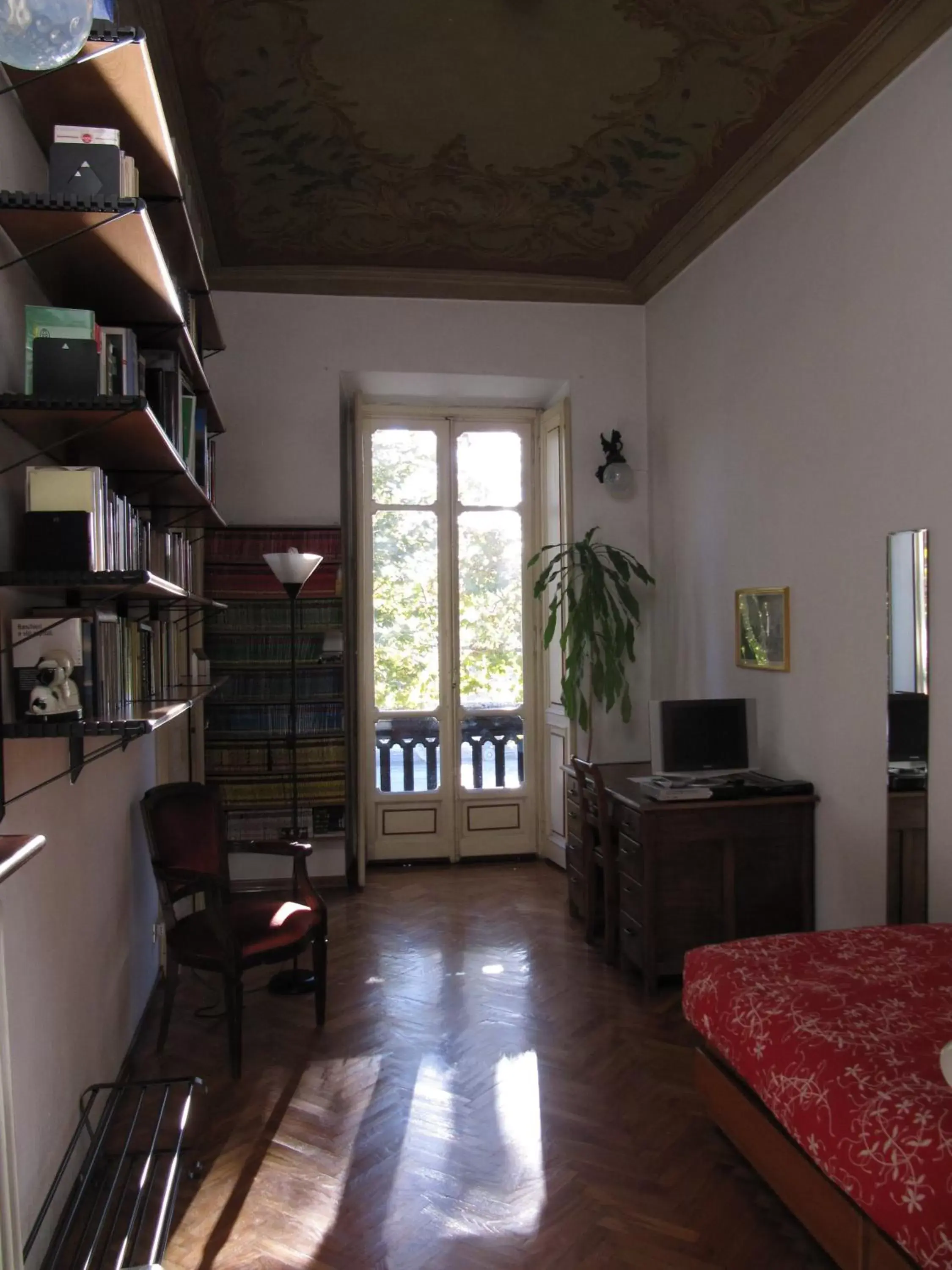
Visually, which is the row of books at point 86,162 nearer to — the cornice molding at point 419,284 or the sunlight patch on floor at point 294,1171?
the sunlight patch on floor at point 294,1171

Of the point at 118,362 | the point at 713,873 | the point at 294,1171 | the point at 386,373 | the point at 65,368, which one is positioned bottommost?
the point at 294,1171

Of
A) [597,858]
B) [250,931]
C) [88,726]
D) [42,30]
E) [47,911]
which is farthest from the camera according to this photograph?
[597,858]

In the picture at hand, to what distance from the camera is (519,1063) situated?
3.22m

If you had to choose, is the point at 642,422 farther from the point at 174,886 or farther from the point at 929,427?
the point at 174,886

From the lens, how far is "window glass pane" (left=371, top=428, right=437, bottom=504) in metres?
5.95

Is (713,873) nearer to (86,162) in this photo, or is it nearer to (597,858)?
(597,858)

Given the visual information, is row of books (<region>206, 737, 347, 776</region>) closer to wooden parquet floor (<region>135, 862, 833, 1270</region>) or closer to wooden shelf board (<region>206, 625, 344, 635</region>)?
wooden shelf board (<region>206, 625, 344, 635</region>)

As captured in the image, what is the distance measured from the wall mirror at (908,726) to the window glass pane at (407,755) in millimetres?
3237

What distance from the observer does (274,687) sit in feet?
17.0

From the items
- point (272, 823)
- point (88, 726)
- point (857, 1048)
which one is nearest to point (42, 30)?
point (88, 726)

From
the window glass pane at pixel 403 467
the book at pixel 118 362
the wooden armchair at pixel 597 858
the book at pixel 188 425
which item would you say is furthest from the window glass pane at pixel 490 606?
the book at pixel 118 362

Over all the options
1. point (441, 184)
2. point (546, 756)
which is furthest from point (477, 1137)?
point (441, 184)

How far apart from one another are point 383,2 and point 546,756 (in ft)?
14.2

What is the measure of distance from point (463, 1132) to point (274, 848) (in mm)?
1435
